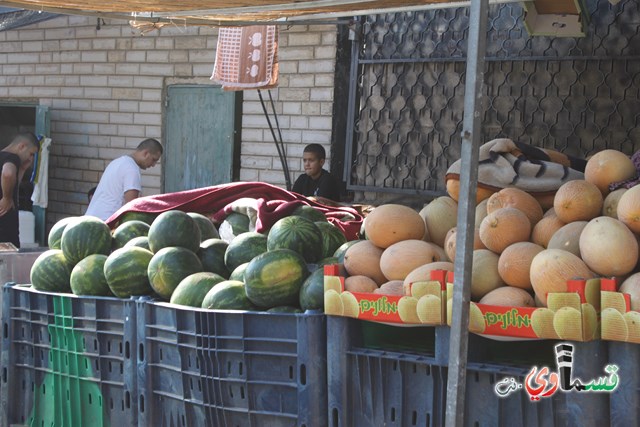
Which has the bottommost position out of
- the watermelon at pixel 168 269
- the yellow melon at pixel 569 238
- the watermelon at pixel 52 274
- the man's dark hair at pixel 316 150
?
the watermelon at pixel 52 274

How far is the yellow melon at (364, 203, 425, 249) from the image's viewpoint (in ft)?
14.0

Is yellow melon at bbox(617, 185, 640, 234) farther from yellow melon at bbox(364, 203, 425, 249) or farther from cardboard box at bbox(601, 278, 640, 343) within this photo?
yellow melon at bbox(364, 203, 425, 249)

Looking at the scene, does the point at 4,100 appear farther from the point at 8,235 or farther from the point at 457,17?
the point at 457,17

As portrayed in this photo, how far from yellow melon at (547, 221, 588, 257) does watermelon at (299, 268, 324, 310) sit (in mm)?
949

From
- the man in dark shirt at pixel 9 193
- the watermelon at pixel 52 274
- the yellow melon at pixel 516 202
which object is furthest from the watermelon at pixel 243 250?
the man in dark shirt at pixel 9 193

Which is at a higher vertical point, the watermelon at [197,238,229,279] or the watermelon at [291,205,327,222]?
the watermelon at [291,205,327,222]

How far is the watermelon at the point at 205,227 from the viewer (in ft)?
18.0

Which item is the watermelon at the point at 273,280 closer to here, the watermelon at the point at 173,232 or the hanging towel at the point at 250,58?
the watermelon at the point at 173,232

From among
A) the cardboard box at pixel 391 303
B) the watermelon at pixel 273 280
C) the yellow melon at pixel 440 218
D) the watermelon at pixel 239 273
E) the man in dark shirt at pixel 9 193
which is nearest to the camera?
the cardboard box at pixel 391 303

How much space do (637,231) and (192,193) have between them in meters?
3.04

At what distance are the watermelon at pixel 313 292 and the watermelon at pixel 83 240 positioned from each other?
1.39 metres

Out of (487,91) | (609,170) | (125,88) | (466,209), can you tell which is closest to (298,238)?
(609,170)

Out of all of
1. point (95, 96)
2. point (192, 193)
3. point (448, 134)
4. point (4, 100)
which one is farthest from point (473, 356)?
point (4, 100)

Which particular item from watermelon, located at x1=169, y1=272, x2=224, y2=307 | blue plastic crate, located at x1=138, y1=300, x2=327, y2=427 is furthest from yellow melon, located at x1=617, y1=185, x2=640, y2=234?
watermelon, located at x1=169, y1=272, x2=224, y2=307
